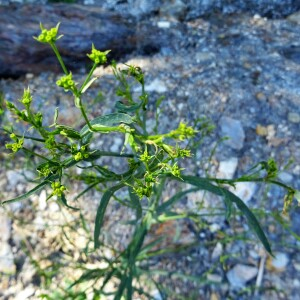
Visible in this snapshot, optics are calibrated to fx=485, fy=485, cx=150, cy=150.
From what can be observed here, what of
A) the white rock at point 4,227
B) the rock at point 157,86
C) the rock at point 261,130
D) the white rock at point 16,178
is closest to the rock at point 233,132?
the rock at point 261,130

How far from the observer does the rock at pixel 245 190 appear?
2.09 meters

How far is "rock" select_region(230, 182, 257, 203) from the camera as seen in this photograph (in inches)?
82.3

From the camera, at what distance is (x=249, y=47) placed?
8.59 feet

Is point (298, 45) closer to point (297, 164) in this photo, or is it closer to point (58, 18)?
point (297, 164)

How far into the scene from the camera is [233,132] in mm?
2271

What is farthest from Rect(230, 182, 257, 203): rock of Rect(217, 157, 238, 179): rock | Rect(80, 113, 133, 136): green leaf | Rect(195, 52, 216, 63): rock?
Rect(80, 113, 133, 136): green leaf

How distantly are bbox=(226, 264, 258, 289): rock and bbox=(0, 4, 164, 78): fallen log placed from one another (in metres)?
1.28

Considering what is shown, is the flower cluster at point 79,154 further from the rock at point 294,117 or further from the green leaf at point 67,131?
the rock at point 294,117

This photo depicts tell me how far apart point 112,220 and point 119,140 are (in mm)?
419

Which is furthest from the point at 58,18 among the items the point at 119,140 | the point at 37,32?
the point at 119,140

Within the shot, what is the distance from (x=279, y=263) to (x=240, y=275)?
17cm

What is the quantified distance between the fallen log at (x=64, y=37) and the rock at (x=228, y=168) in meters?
0.82

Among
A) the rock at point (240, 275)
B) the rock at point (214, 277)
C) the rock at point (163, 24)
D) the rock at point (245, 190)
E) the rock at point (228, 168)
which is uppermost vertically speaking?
the rock at point (163, 24)

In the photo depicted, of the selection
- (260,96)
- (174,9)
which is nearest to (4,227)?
(260,96)
